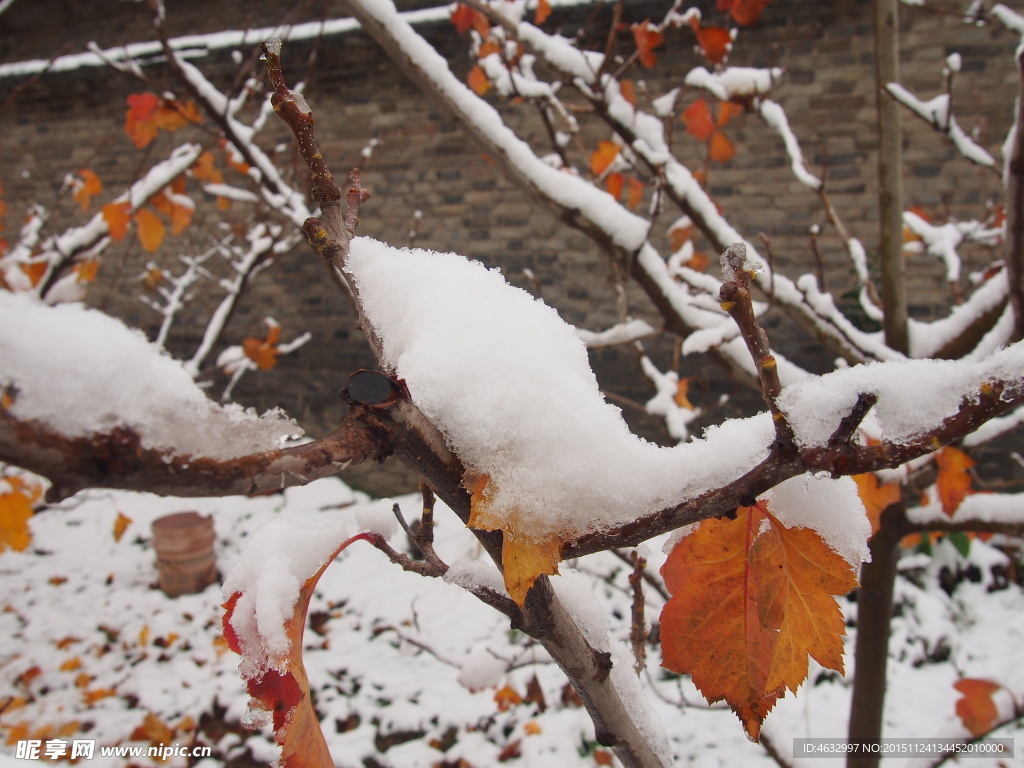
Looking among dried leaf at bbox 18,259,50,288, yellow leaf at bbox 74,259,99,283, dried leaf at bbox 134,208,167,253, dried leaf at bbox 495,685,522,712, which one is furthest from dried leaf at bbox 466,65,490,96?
dried leaf at bbox 495,685,522,712

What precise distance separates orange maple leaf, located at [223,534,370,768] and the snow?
35cm

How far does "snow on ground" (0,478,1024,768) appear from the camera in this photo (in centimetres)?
258

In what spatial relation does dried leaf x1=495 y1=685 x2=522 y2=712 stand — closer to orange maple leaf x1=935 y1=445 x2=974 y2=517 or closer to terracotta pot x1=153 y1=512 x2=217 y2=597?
orange maple leaf x1=935 y1=445 x2=974 y2=517

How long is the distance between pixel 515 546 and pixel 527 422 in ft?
0.28

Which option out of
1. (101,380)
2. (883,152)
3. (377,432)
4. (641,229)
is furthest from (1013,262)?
(101,380)

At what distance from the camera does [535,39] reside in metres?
1.60

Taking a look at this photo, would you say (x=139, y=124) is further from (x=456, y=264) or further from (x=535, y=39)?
(x=456, y=264)

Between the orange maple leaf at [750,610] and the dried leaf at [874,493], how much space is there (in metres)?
0.69

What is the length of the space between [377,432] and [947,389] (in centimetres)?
36

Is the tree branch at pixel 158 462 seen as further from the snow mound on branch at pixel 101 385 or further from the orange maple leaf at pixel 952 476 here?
the orange maple leaf at pixel 952 476

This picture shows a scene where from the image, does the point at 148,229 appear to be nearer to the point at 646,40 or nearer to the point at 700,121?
the point at 646,40

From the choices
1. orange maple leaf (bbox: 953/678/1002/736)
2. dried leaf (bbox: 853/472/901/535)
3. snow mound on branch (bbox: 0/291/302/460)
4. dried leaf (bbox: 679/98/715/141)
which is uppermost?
dried leaf (bbox: 679/98/715/141)

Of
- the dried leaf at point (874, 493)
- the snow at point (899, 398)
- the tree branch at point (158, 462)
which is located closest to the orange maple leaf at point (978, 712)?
the dried leaf at point (874, 493)

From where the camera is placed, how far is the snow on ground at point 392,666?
258 centimetres
